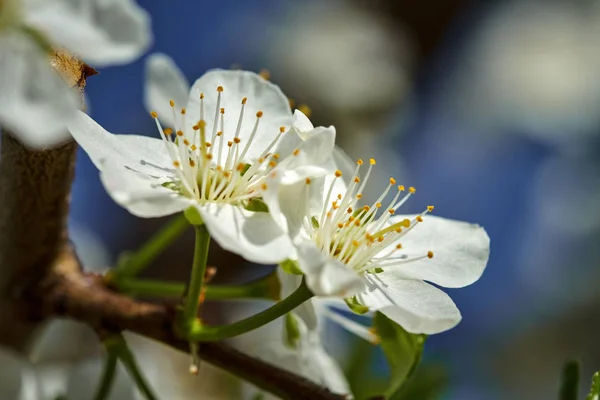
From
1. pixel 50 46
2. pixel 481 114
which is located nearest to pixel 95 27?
pixel 50 46

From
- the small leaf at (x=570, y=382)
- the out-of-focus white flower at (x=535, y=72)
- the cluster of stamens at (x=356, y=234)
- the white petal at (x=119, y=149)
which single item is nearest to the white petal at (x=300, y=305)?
the cluster of stamens at (x=356, y=234)

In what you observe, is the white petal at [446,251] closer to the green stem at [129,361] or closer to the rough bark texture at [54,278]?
the rough bark texture at [54,278]

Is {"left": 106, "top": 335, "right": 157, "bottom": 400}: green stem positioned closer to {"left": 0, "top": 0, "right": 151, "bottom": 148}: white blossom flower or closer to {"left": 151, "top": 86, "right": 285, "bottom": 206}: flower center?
{"left": 151, "top": 86, "right": 285, "bottom": 206}: flower center

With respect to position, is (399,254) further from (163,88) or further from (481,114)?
(481,114)

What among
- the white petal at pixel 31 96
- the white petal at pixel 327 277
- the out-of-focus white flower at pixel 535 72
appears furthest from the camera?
the out-of-focus white flower at pixel 535 72

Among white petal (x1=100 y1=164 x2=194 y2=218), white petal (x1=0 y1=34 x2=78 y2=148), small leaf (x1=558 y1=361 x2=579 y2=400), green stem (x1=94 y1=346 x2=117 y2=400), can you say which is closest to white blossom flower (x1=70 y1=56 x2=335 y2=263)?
white petal (x1=100 y1=164 x2=194 y2=218)

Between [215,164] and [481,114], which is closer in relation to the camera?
[215,164]

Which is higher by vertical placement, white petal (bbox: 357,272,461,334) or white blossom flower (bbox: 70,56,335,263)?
white petal (bbox: 357,272,461,334)
